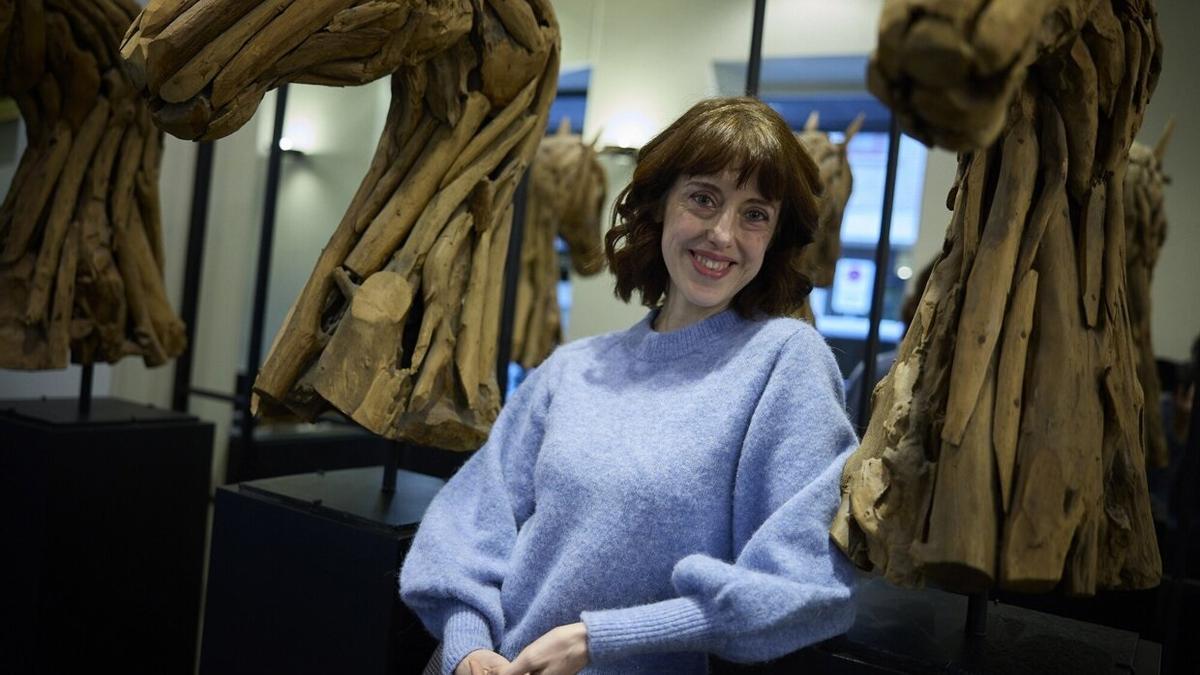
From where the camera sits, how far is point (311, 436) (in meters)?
3.53

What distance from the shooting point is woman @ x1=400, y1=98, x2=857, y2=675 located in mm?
1309

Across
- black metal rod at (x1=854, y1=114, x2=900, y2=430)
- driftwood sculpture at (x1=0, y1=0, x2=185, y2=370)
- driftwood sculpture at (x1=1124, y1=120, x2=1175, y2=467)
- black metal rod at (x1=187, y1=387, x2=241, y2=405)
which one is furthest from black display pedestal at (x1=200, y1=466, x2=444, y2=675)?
black metal rod at (x1=187, y1=387, x2=241, y2=405)

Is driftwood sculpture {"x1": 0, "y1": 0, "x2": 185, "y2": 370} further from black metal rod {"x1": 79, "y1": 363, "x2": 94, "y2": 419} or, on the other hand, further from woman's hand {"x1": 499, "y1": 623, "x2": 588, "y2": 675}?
woman's hand {"x1": 499, "y1": 623, "x2": 588, "y2": 675}

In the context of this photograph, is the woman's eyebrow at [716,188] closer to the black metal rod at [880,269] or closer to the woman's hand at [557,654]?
the woman's hand at [557,654]

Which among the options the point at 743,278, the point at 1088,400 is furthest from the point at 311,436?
the point at 1088,400

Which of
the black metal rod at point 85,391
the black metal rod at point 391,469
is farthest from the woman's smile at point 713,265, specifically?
the black metal rod at point 85,391

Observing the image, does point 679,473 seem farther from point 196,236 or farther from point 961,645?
point 196,236

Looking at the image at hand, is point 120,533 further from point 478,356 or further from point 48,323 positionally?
point 478,356

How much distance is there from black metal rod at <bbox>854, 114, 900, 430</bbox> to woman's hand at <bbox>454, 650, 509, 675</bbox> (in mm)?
1187

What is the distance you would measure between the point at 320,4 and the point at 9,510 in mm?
1594

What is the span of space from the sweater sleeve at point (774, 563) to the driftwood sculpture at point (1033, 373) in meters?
0.05

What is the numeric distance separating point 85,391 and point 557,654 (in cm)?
187

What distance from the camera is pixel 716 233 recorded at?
5.02 feet

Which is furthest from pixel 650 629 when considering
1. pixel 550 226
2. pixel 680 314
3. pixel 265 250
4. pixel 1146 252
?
pixel 550 226
